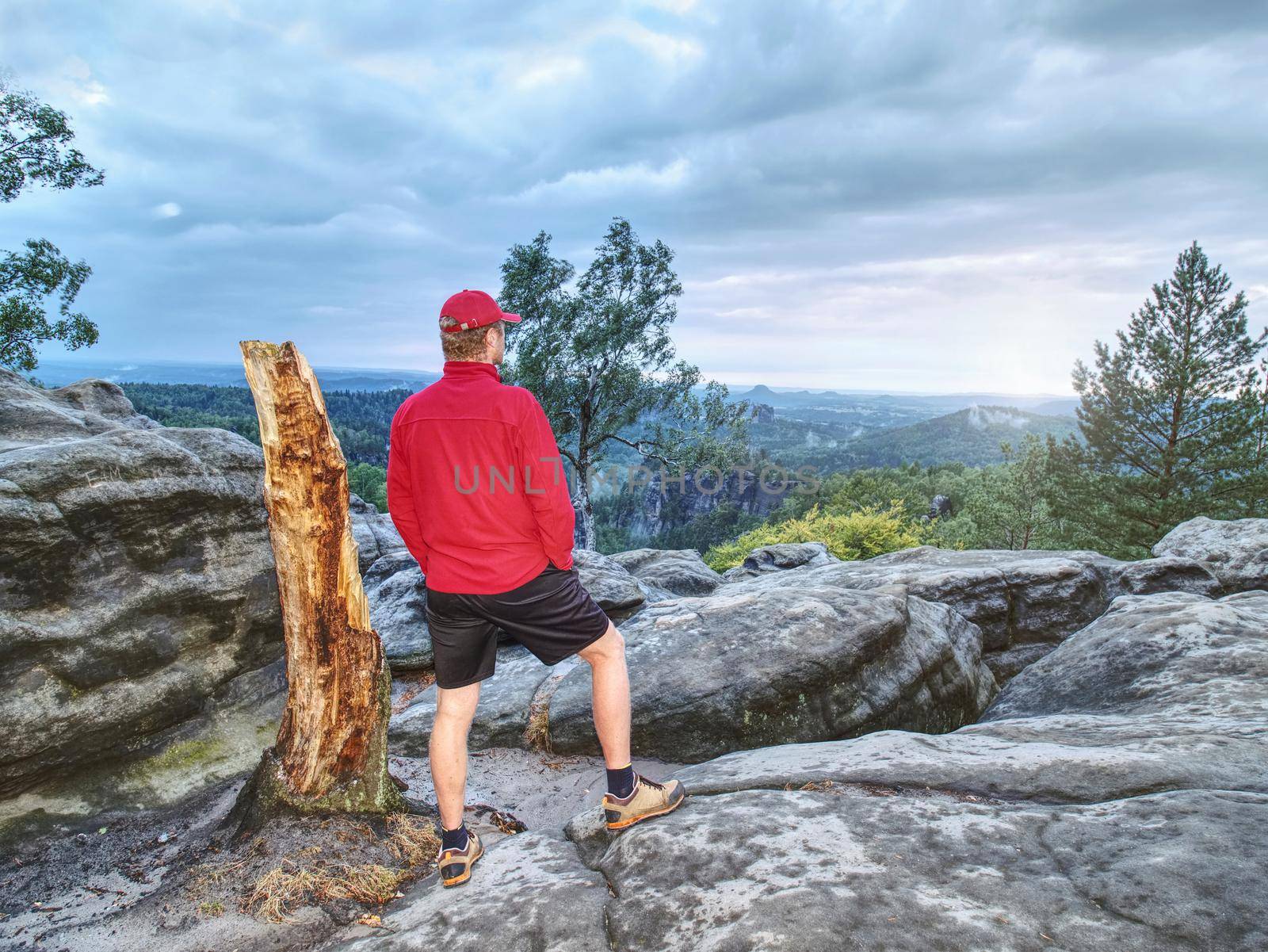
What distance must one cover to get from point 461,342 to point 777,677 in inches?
162

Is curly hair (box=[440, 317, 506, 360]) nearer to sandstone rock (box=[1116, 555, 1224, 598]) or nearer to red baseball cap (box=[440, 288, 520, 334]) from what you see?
red baseball cap (box=[440, 288, 520, 334])

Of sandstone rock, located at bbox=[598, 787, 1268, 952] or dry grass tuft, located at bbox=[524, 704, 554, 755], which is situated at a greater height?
sandstone rock, located at bbox=[598, 787, 1268, 952]

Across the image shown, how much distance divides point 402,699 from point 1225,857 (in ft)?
23.7

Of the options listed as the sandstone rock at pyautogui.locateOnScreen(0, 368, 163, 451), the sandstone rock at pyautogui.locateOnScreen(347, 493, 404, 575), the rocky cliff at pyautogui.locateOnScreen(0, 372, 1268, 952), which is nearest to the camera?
the rocky cliff at pyautogui.locateOnScreen(0, 372, 1268, 952)

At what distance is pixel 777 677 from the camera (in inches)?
242

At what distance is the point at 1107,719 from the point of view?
16.1 ft

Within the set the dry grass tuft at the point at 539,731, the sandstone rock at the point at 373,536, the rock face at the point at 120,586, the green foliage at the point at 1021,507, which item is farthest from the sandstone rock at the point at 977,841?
the green foliage at the point at 1021,507

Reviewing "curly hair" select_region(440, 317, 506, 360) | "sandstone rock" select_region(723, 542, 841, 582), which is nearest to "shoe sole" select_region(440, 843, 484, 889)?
"curly hair" select_region(440, 317, 506, 360)

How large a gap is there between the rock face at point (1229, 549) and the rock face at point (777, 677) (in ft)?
19.7

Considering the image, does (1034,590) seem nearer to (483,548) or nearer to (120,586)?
(483,548)

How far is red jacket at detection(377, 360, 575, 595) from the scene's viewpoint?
11.6ft

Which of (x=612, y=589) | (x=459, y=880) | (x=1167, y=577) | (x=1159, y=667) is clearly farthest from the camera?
(x=1167, y=577)

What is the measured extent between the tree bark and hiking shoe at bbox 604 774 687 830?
165cm

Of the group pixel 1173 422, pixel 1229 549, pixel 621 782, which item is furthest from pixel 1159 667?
pixel 1173 422
